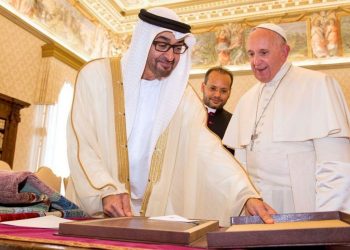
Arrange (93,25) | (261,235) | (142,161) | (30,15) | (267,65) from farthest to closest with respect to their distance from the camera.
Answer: (93,25) → (30,15) → (267,65) → (142,161) → (261,235)

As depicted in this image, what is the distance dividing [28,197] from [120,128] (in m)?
0.86

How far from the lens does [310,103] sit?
278 cm

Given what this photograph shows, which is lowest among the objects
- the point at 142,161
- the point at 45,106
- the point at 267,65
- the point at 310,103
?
the point at 142,161

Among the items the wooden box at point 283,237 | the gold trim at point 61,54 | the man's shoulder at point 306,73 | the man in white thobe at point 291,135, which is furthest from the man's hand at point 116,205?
the gold trim at point 61,54

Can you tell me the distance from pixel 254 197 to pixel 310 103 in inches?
55.7

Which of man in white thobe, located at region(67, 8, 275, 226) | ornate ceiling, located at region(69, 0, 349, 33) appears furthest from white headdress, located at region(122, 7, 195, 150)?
ornate ceiling, located at region(69, 0, 349, 33)

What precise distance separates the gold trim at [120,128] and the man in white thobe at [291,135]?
3.58ft

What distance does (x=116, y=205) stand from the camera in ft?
5.24

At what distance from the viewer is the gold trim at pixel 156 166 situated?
2107 mm

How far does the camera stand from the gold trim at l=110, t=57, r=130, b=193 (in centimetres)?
210

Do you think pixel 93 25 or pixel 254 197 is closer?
pixel 254 197

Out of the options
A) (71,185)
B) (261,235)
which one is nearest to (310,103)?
(71,185)

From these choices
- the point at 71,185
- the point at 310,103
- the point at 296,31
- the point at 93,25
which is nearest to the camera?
the point at 71,185

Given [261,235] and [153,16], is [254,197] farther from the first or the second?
[153,16]
